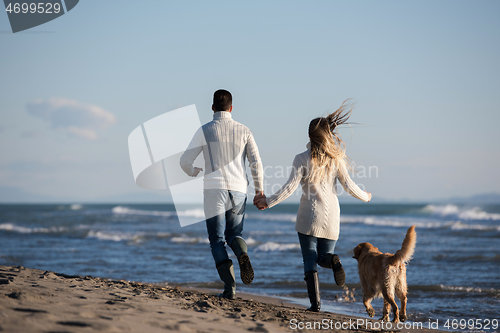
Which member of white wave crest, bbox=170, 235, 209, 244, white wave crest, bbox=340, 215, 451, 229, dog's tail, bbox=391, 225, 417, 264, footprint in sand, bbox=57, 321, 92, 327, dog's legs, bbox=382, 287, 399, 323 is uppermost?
dog's tail, bbox=391, 225, 417, 264

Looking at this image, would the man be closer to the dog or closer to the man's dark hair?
the man's dark hair

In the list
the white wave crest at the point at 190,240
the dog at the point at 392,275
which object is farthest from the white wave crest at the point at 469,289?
the white wave crest at the point at 190,240

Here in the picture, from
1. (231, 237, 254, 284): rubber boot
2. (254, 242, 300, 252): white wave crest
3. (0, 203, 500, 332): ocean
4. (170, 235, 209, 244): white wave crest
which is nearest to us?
(231, 237, 254, 284): rubber boot

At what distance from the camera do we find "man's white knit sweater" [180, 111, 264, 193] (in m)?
3.76

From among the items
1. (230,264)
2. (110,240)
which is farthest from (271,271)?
(110,240)

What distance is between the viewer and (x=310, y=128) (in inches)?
149

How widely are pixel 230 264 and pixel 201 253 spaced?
7171 mm

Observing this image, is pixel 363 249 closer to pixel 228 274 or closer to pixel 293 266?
pixel 228 274

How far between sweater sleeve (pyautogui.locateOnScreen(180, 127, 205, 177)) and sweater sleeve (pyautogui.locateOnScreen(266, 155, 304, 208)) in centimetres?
85

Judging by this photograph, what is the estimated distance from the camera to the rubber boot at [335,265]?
348 centimetres

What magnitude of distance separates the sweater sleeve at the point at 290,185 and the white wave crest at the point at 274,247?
788 centimetres

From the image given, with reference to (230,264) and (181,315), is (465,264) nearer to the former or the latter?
(230,264)

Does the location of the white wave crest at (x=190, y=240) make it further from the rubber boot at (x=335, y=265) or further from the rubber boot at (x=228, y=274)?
the rubber boot at (x=335, y=265)

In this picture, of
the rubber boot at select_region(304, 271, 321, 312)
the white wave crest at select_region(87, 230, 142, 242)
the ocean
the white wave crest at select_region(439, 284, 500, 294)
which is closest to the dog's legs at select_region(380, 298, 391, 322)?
the rubber boot at select_region(304, 271, 321, 312)
